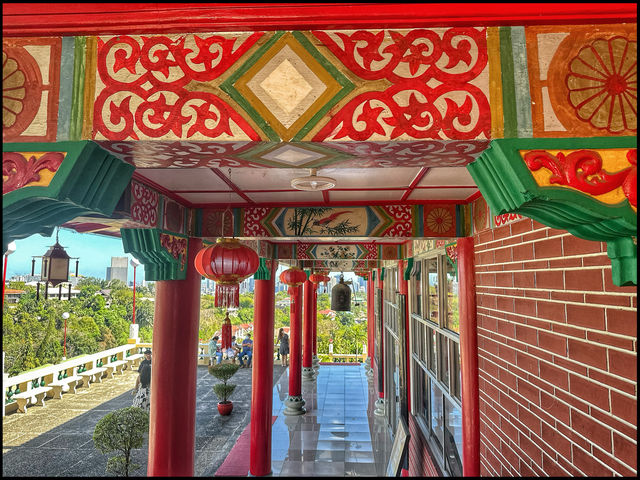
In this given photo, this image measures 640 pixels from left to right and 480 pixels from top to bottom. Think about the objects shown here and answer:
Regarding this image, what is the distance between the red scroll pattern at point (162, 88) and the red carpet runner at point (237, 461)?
5.37 meters

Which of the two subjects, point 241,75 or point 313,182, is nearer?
point 241,75

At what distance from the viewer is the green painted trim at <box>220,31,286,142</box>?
112 centimetres

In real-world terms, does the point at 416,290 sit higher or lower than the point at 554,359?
higher

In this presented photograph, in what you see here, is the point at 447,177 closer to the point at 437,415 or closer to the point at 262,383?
the point at 437,415

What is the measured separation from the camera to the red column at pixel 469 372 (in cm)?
269

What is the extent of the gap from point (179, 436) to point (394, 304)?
5716mm

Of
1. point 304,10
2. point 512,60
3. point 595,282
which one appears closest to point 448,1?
point 512,60

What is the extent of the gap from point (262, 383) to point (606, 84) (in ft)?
17.9

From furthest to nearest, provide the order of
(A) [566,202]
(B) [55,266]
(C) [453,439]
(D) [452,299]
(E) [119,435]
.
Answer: (B) [55,266] → (E) [119,435] → (D) [452,299] → (C) [453,439] → (A) [566,202]

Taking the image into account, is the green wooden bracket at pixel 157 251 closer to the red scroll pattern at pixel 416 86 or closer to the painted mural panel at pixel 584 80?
the red scroll pattern at pixel 416 86

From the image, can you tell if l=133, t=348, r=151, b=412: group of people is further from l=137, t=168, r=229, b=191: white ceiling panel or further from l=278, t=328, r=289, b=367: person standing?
l=278, t=328, r=289, b=367: person standing

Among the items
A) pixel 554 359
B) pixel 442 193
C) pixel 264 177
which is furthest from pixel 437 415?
pixel 264 177

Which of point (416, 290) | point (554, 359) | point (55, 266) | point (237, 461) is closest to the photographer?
point (554, 359)

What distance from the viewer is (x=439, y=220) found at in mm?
3223
